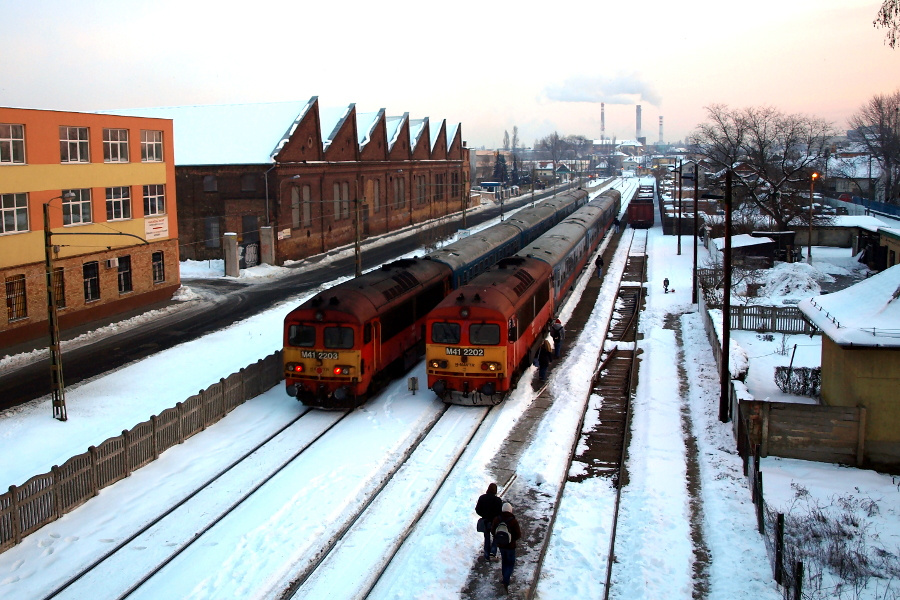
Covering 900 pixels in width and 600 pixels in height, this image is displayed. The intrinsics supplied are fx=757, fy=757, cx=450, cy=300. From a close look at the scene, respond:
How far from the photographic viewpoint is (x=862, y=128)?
84.9 meters

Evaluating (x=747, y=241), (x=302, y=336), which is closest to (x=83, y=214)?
(x=302, y=336)

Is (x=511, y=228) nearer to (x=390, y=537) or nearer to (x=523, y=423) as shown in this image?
(x=523, y=423)

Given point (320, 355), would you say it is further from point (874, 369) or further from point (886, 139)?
point (886, 139)

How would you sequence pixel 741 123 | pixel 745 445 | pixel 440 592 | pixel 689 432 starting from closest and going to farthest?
pixel 440 592
pixel 745 445
pixel 689 432
pixel 741 123

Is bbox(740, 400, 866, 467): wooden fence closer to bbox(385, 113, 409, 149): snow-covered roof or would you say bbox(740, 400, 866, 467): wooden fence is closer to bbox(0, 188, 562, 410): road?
bbox(0, 188, 562, 410): road

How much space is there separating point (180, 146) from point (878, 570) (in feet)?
165

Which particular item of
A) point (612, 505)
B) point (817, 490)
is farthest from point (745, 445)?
point (612, 505)

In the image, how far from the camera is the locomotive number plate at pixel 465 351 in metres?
19.5

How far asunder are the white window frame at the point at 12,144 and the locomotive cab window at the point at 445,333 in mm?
18865

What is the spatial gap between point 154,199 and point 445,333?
22986 mm

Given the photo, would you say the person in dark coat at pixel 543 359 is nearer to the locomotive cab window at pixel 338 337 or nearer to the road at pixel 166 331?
the locomotive cab window at pixel 338 337

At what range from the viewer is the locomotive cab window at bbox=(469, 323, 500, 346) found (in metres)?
19.4

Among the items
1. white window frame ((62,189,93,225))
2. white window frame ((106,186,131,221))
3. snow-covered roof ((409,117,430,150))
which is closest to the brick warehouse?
snow-covered roof ((409,117,430,150))

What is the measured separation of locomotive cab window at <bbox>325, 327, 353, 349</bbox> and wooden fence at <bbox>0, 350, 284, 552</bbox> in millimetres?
3252
